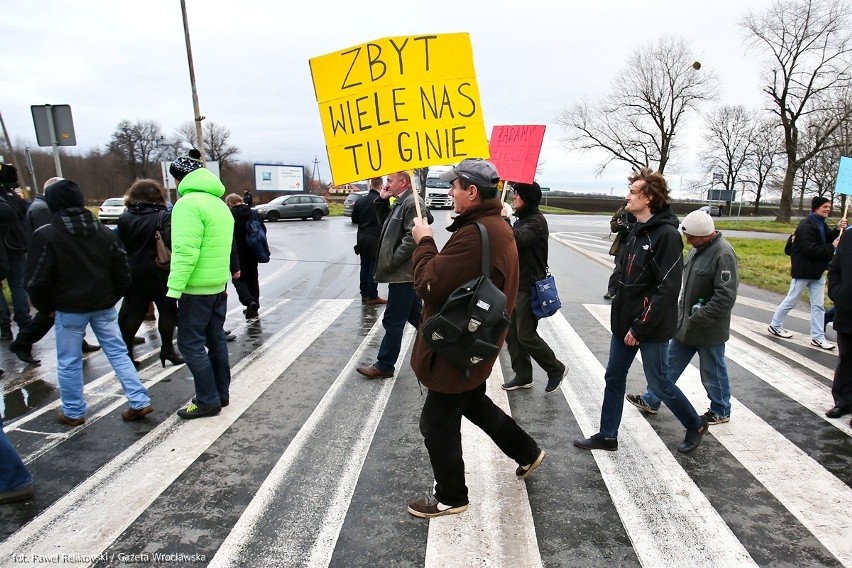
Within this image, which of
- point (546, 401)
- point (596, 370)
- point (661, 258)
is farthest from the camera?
point (596, 370)

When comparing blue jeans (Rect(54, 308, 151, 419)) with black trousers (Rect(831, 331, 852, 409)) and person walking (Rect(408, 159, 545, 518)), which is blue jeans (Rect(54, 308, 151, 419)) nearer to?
person walking (Rect(408, 159, 545, 518))

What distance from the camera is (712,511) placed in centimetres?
323

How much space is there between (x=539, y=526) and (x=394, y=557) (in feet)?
2.80

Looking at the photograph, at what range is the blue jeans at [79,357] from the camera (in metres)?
4.26

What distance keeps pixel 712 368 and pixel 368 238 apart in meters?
5.70

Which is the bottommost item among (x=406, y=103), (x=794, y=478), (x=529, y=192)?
(x=794, y=478)

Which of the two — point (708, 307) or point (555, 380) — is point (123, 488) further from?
point (708, 307)

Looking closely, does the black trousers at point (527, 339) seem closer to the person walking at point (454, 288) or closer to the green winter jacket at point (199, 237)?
the person walking at point (454, 288)

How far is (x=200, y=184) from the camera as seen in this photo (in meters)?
4.23

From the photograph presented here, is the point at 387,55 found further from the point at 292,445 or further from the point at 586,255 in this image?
the point at 586,255

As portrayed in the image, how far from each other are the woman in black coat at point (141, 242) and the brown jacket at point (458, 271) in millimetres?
3604

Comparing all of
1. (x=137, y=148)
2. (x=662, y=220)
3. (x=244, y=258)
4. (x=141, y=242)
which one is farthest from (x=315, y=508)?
(x=137, y=148)

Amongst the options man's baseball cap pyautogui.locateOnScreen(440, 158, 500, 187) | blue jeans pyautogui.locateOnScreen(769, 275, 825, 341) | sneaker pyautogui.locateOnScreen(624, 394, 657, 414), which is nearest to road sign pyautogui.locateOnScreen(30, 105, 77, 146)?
man's baseball cap pyautogui.locateOnScreen(440, 158, 500, 187)

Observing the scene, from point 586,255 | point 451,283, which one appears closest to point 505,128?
point 451,283
